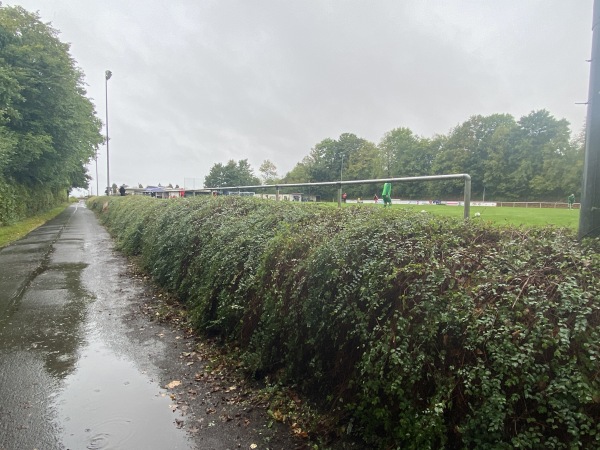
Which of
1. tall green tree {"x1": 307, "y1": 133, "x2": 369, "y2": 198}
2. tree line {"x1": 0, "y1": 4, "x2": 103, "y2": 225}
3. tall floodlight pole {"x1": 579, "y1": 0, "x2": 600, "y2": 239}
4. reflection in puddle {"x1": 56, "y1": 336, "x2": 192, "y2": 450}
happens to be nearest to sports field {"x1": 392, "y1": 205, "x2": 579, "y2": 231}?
tall floodlight pole {"x1": 579, "y1": 0, "x2": 600, "y2": 239}

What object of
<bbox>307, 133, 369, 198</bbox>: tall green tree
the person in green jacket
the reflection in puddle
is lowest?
the reflection in puddle

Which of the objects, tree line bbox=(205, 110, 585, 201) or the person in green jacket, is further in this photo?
tree line bbox=(205, 110, 585, 201)

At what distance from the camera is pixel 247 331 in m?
3.83

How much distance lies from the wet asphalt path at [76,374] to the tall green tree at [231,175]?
88018mm

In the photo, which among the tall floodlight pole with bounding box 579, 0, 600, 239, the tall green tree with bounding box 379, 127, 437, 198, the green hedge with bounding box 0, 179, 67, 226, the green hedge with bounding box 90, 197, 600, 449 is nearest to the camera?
the green hedge with bounding box 90, 197, 600, 449

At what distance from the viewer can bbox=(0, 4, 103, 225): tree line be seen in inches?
742

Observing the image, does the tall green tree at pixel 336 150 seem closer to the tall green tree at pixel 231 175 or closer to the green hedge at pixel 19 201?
the tall green tree at pixel 231 175

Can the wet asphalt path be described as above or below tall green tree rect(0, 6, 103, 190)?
below

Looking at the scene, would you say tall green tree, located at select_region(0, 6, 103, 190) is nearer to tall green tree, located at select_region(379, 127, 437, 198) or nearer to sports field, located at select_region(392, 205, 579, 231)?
sports field, located at select_region(392, 205, 579, 231)

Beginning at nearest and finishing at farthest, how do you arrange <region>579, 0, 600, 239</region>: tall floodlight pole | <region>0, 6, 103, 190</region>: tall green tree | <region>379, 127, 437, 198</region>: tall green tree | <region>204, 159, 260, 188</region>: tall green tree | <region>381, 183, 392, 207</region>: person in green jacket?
<region>579, 0, 600, 239</region>: tall floodlight pole, <region>381, 183, 392, 207</region>: person in green jacket, <region>0, 6, 103, 190</region>: tall green tree, <region>379, 127, 437, 198</region>: tall green tree, <region>204, 159, 260, 188</region>: tall green tree

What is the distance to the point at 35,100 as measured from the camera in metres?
21.4

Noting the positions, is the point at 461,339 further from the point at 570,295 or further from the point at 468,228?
the point at 468,228

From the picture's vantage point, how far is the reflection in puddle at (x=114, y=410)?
2670mm

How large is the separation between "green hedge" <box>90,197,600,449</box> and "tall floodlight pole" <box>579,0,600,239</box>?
174mm
